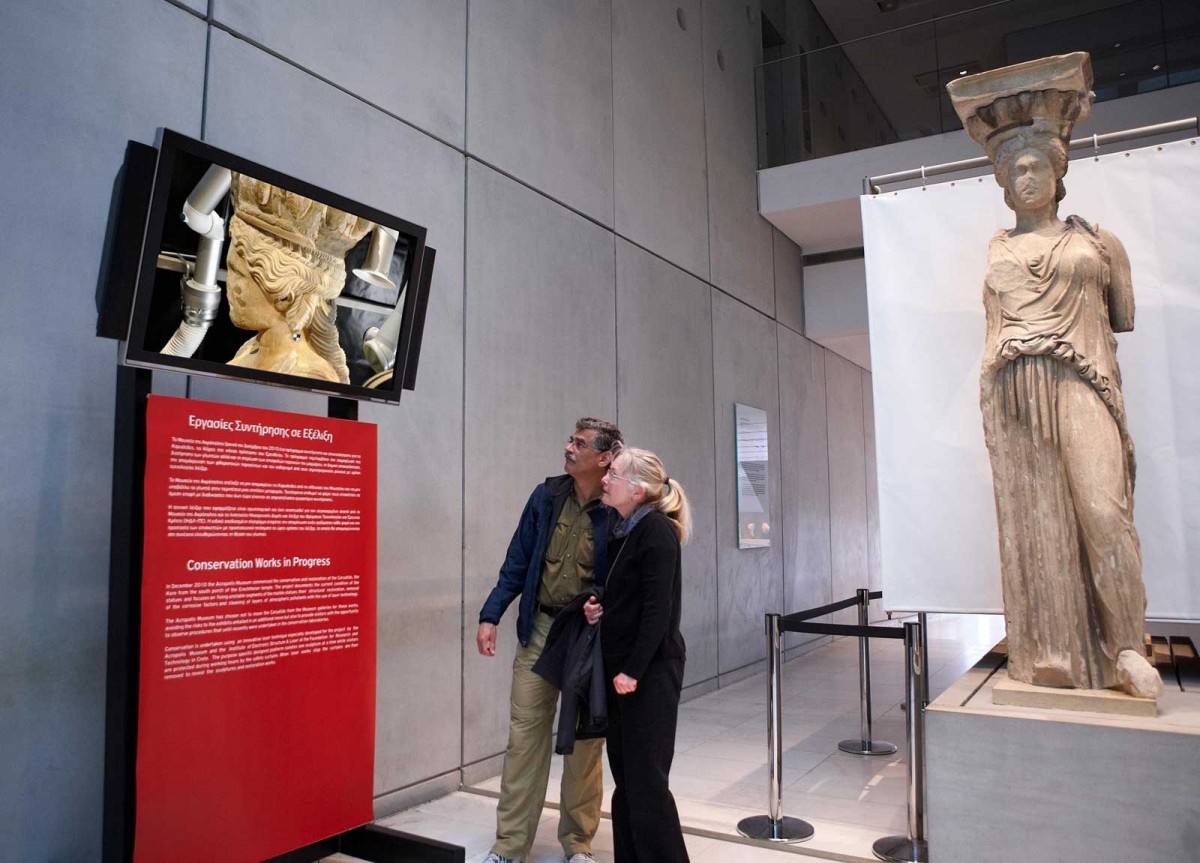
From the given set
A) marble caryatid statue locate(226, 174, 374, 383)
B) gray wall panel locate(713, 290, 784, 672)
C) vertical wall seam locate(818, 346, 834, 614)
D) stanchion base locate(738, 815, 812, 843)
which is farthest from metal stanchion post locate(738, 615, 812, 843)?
vertical wall seam locate(818, 346, 834, 614)

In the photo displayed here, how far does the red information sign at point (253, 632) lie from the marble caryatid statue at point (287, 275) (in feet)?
0.74

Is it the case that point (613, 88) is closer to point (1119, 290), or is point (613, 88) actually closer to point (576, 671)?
point (1119, 290)

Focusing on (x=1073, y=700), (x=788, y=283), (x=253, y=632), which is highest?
(x=788, y=283)

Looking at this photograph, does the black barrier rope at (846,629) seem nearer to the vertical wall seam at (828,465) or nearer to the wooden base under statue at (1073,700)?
the wooden base under statue at (1073,700)

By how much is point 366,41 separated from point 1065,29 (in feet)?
22.7

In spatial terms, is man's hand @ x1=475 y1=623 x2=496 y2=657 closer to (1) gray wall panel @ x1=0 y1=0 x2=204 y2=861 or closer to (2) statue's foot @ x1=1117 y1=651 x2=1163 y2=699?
(1) gray wall panel @ x1=0 y1=0 x2=204 y2=861

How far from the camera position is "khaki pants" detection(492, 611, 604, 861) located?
323 centimetres

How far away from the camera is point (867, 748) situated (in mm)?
5074

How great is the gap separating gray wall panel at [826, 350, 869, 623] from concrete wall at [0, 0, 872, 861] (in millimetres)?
1624

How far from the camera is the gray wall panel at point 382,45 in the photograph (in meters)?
3.78

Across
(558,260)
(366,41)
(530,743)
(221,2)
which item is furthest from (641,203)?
(530,743)

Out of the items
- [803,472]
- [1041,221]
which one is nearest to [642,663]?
[1041,221]

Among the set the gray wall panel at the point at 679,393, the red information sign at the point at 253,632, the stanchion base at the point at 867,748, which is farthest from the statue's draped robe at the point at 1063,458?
the gray wall panel at the point at 679,393

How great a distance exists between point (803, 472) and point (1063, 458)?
6.59 meters
